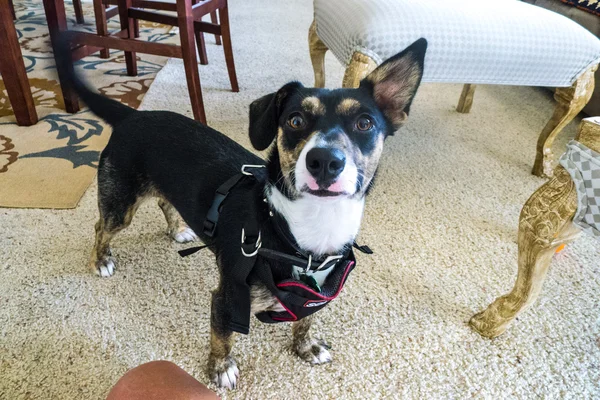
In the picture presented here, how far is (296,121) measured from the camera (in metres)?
0.87

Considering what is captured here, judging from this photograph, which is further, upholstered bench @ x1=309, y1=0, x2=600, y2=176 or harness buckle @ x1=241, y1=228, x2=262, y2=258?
upholstered bench @ x1=309, y1=0, x2=600, y2=176

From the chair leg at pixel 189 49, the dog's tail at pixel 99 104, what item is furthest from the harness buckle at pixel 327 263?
the chair leg at pixel 189 49

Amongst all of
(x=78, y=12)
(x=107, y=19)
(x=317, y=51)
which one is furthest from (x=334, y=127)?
(x=78, y=12)

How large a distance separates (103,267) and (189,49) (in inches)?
44.5

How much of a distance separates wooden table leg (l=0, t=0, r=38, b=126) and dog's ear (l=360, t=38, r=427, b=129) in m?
1.77

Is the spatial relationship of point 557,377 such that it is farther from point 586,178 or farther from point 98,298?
point 98,298

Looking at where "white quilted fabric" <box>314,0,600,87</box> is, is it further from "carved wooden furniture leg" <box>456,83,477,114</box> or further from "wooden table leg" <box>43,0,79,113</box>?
"wooden table leg" <box>43,0,79,113</box>

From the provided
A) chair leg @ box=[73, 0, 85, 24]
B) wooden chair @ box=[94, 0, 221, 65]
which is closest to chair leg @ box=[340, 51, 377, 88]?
wooden chair @ box=[94, 0, 221, 65]

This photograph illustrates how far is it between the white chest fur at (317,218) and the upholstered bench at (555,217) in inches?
19.2

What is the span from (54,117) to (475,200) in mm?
2143

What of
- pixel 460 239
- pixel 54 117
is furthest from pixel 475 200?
pixel 54 117

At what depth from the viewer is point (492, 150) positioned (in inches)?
89.4

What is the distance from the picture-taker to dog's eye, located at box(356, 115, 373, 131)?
89cm

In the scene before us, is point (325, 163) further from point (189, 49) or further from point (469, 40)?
point (189, 49)
